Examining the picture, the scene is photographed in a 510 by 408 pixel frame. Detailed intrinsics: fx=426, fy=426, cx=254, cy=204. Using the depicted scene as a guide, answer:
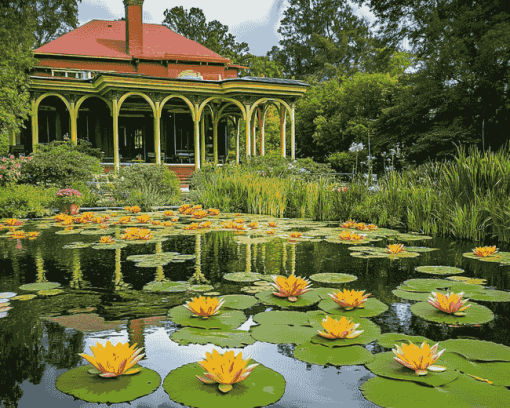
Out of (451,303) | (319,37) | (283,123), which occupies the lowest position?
(451,303)

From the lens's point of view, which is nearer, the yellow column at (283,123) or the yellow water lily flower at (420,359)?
the yellow water lily flower at (420,359)

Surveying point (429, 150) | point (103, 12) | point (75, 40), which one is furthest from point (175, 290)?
point (103, 12)

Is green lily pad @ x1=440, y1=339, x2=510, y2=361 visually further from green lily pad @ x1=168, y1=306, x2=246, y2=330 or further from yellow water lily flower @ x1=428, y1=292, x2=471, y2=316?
green lily pad @ x1=168, y1=306, x2=246, y2=330

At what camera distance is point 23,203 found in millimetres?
7758

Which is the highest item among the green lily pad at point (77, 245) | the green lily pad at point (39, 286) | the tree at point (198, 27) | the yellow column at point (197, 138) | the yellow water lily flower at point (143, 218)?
the tree at point (198, 27)

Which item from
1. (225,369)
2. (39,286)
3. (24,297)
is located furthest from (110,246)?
(225,369)

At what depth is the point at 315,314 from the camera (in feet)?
7.63

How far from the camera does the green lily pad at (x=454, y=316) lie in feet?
7.29

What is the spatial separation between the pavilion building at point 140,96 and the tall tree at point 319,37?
22.3 m

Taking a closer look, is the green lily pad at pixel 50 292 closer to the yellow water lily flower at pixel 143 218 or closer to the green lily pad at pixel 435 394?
the green lily pad at pixel 435 394

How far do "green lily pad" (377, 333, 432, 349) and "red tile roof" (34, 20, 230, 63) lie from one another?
1885cm

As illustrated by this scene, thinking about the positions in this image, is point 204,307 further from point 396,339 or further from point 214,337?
point 396,339

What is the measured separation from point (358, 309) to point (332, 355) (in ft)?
2.12

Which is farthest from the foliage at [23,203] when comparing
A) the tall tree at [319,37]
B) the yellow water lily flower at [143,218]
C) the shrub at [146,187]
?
the tall tree at [319,37]
